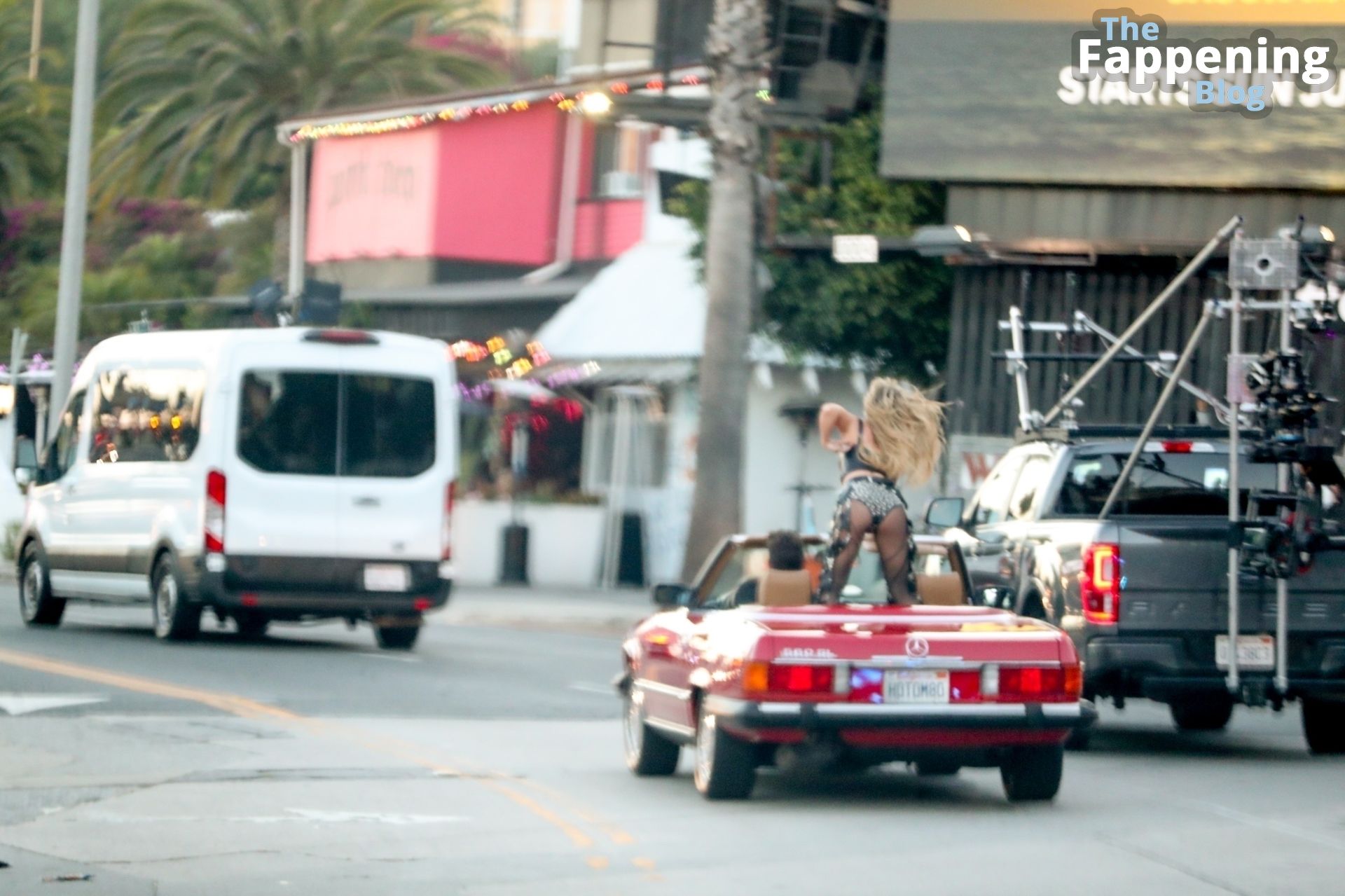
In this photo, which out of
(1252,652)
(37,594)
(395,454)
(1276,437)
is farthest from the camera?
(37,594)

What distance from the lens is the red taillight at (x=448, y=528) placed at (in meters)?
18.8

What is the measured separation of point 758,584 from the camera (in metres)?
11.1

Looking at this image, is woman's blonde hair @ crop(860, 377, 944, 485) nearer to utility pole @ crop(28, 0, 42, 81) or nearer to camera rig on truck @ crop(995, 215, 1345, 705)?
camera rig on truck @ crop(995, 215, 1345, 705)

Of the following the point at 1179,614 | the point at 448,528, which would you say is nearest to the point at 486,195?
the point at 448,528

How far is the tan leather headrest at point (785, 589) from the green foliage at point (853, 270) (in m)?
17.4

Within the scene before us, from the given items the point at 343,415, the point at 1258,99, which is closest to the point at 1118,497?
the point at 343,415

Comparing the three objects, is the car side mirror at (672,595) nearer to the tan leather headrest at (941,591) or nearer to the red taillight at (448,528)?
the tan leather headrest at (941,591)

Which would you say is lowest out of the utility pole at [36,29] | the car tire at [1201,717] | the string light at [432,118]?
the car tire at [1201,717]

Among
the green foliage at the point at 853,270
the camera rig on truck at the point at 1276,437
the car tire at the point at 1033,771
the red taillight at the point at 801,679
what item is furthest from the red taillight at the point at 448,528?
the green foliage at the point at 853,270

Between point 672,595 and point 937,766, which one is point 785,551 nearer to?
point 672,595

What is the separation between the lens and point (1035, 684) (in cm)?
1010

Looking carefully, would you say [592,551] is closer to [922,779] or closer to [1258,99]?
[1258,99]

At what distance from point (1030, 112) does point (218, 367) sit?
11.4 m

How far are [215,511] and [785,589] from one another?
8.16 m
